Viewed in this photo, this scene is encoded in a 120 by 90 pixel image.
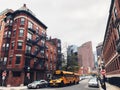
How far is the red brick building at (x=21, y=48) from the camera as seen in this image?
30.0 meters

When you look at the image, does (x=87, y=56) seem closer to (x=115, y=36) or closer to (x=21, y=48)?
(x=21, y=48)

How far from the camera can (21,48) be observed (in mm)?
31578

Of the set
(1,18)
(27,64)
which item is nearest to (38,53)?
(27,64)

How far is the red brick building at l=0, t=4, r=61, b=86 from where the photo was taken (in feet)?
98.3

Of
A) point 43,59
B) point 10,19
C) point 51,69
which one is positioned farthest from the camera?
point 51,69

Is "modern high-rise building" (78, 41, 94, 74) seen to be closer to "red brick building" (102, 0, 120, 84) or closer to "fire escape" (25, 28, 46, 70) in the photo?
"fire escape" (25, 28, 46, 70)

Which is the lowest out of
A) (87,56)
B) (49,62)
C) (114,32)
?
(49,62)

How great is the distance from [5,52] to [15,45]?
3489 mm

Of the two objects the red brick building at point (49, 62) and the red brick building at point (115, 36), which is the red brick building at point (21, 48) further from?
the red brick building at point (115, 36)

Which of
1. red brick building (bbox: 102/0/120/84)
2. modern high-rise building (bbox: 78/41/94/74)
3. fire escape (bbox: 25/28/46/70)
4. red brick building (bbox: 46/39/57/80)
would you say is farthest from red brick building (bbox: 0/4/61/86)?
modern high-rise building (bbox: 78/41/94/74)

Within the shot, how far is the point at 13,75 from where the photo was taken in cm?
2969

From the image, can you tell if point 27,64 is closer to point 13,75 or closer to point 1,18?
point 13,75

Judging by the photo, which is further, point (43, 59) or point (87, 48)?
point (87, 48)

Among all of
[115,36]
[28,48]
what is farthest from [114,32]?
[28,48]
